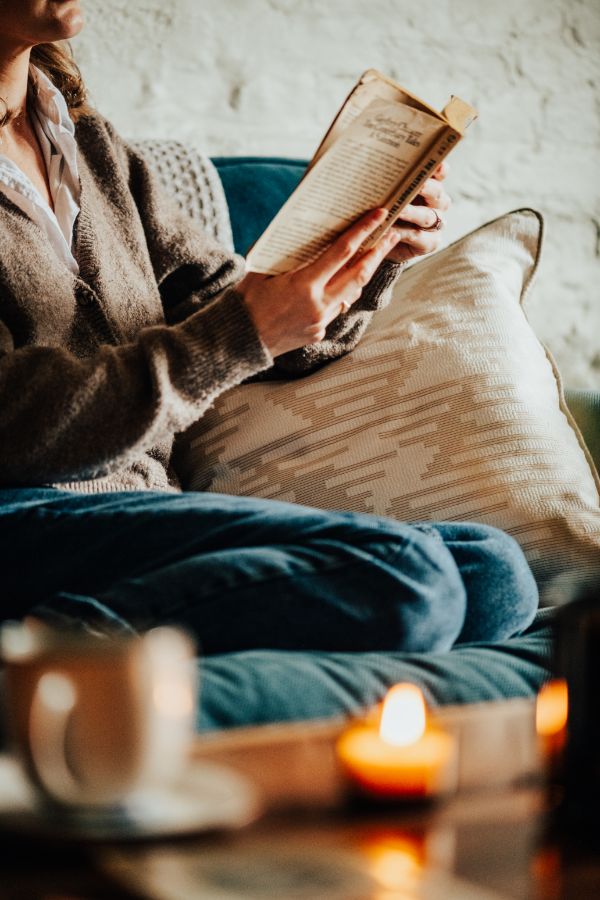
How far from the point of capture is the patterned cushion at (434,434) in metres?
1.22

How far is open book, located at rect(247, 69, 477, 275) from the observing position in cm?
108

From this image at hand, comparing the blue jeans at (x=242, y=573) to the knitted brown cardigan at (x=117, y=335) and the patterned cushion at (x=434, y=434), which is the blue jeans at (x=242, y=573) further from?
the patterned cushion at (x=434, y=434)

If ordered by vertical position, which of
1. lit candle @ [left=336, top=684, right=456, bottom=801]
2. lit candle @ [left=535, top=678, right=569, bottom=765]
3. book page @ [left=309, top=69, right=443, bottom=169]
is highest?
book page @ [left=309, top=69, right=443, bottom=169]

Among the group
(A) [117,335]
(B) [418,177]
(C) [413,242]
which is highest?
(B) [418,177]

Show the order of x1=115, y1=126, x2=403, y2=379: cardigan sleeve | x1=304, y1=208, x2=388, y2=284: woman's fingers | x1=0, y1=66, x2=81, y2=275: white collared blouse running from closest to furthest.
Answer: x1=304, y1=208, x2=388, y2=284: woman's fingers, x1=0, y1=66, x2=81, y2=275: white collared blouse, x1=115, y1=126, x2=403, y2=379: cardigan sleeve

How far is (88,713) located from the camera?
0.41m

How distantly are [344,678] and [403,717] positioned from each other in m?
0.32

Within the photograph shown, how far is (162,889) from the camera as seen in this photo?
14.0 inches

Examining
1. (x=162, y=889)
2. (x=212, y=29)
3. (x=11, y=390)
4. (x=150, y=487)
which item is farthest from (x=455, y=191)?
(x=162, y=889)

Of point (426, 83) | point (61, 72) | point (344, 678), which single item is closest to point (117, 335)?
point (61, 72)

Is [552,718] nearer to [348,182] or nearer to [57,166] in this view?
[348,182]

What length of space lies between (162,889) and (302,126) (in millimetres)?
1856

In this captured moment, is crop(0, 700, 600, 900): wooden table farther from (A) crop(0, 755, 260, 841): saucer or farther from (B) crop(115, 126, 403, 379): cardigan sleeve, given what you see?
(B) crop(115, 126, 403, 379): cardigan sleeve

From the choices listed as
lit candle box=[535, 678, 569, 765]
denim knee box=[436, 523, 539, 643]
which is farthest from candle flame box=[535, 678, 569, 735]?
denim knee box=[436, 523, 539, 643]
